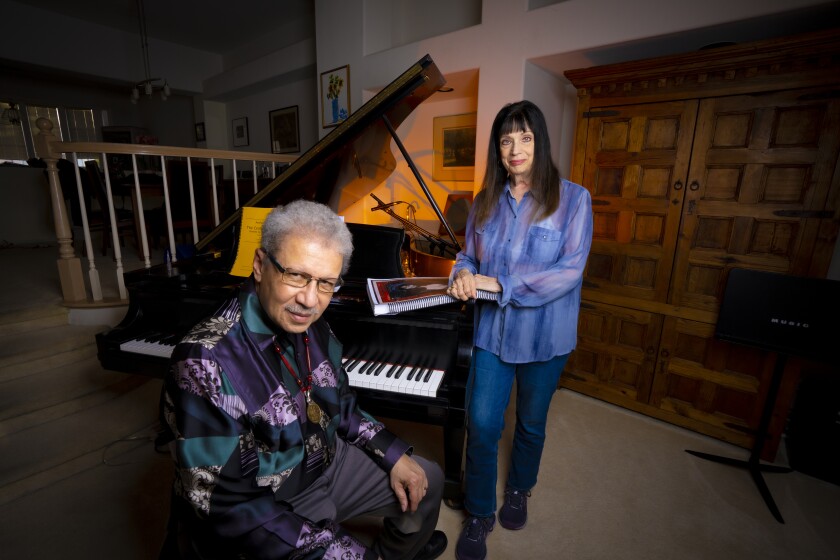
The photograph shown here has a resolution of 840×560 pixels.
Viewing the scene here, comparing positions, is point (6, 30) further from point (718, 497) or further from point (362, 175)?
point (718, 497)

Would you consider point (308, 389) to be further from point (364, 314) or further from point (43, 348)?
point (43, 348)

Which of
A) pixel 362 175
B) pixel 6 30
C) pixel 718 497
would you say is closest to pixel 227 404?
pixel 362 175

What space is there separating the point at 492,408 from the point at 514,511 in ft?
1.85

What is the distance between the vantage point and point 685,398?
93.4 inches

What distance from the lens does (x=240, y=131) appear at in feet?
21.9

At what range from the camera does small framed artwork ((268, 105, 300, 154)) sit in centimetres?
Answer: 573

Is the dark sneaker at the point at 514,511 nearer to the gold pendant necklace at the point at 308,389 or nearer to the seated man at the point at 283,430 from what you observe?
the seated man at the point at 283,430

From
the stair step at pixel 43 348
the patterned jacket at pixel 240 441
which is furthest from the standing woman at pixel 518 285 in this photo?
the stair step at pixel 43 348

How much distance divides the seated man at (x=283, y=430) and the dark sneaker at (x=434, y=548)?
28cm

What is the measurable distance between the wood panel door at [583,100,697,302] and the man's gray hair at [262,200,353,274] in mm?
2064

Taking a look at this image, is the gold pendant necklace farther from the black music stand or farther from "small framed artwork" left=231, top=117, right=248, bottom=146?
"small framed artwork" left=231, top=117, right=248, bottom=146

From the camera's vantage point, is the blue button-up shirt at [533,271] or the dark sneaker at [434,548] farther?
the dark sneaker at [434,548]

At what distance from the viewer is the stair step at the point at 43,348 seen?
7.40 feet

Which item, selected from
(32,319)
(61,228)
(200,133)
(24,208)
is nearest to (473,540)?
(32,319)
